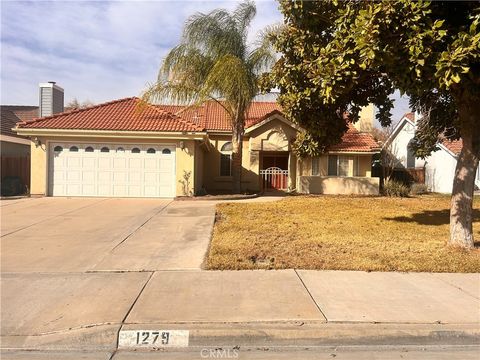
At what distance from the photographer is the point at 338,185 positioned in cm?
2378

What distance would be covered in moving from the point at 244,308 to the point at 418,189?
2333 centimetres

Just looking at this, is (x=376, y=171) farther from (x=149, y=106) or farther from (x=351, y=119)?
(x=351, y=119)

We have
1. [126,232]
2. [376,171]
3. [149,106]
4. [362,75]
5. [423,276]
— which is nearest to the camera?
[423,276]

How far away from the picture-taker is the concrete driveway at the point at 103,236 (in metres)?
7.92

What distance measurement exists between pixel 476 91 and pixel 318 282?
463 centimetres

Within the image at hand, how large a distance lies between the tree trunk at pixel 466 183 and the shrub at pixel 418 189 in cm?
1694

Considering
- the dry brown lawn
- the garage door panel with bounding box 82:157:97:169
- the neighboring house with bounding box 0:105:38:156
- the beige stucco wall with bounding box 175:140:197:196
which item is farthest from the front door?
the neighboring house with bounding box 0:105:38:156

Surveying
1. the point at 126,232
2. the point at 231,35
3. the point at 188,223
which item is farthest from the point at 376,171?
the point at 126,232

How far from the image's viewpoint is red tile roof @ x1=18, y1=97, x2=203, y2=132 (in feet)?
62.0

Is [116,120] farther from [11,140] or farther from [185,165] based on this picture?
[11,140]

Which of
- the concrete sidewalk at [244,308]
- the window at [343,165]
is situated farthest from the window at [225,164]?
the concrete sidewalk at [244,308]

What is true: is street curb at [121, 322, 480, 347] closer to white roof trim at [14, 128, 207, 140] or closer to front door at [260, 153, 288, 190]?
white roof trim at [14, 128, 207, 140]

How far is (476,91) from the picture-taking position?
816 centimetres

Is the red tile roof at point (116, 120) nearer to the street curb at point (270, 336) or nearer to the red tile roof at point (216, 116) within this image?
the red tile roof at point (216, 116)
